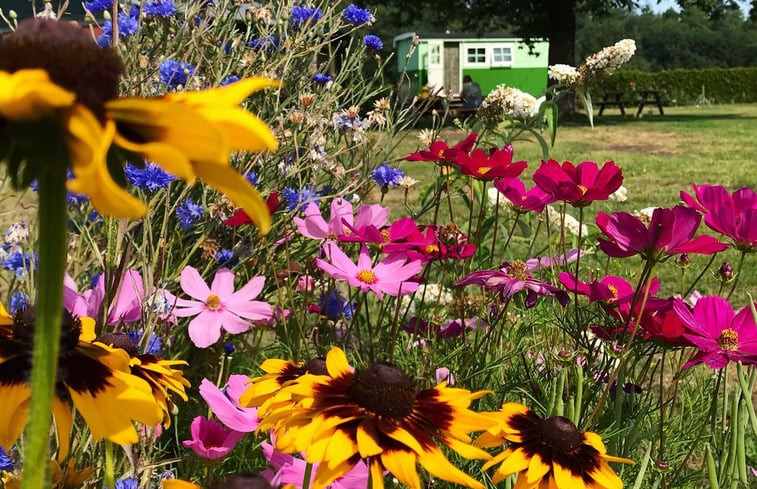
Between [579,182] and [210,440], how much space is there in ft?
2.21

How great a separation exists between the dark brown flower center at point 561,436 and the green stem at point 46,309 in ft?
1.77

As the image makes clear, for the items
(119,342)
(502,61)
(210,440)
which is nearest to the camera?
(119,342)

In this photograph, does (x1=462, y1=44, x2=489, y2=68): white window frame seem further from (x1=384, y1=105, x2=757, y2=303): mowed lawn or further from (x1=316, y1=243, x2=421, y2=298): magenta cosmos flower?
(x1=316, y1=243, x2=421, y2=298): magenta cosmos flower

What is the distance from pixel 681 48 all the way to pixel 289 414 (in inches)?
2578

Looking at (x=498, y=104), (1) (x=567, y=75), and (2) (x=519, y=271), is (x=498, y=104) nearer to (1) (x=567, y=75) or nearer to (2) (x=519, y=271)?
(1) (x=567, y=75)

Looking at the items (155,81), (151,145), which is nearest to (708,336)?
(151,145)

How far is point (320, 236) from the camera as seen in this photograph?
141 centimetres

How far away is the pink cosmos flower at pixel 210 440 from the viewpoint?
0.87m

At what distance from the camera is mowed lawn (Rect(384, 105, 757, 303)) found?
5.16 m

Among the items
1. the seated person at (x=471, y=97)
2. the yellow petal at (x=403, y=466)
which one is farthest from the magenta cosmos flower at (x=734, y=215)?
the seated person at (x=471, y=97)

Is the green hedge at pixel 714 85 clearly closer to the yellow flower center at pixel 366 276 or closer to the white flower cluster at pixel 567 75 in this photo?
the white flower cluster at pixel 567 75

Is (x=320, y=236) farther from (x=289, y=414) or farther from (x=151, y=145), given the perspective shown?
(x=151, y=145)

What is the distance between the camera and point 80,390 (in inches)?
21.9

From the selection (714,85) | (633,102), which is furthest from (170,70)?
(714,85)
